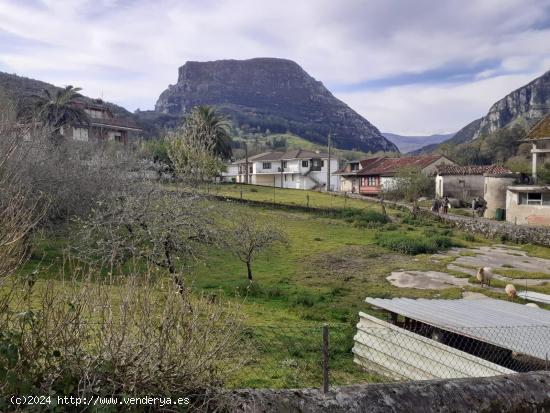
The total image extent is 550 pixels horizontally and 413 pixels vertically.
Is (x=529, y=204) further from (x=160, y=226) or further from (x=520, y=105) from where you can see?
(x=520, y=105)

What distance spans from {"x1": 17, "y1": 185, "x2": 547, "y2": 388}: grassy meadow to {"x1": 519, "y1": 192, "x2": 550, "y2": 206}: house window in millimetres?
7685

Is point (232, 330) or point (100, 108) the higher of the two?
point (100, 108)

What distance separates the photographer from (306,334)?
10.9 meters

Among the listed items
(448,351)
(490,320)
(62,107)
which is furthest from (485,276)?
(62,107)

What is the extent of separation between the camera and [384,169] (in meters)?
61.2

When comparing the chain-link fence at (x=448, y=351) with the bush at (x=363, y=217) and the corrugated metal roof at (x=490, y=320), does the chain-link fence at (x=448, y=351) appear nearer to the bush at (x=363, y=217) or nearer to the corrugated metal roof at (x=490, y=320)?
the corrugated metal roof at (x=490, y=320)

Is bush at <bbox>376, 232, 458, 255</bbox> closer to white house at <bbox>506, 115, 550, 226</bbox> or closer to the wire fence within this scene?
white house at <bbox>506, 115, 550, 226</bbox>

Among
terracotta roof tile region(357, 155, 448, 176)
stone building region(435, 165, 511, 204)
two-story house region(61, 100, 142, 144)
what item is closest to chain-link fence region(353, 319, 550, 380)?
two-story house region(61, 100, 142, 144)

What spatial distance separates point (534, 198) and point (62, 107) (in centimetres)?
3944

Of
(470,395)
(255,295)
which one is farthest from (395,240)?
(470,395)

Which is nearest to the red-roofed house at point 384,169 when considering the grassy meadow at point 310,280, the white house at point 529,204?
the white house at point 529,204

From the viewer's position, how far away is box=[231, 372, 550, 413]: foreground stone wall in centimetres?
359

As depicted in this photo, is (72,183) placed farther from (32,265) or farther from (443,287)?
(443,287)

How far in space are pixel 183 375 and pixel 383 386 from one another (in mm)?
Answer: 1745
